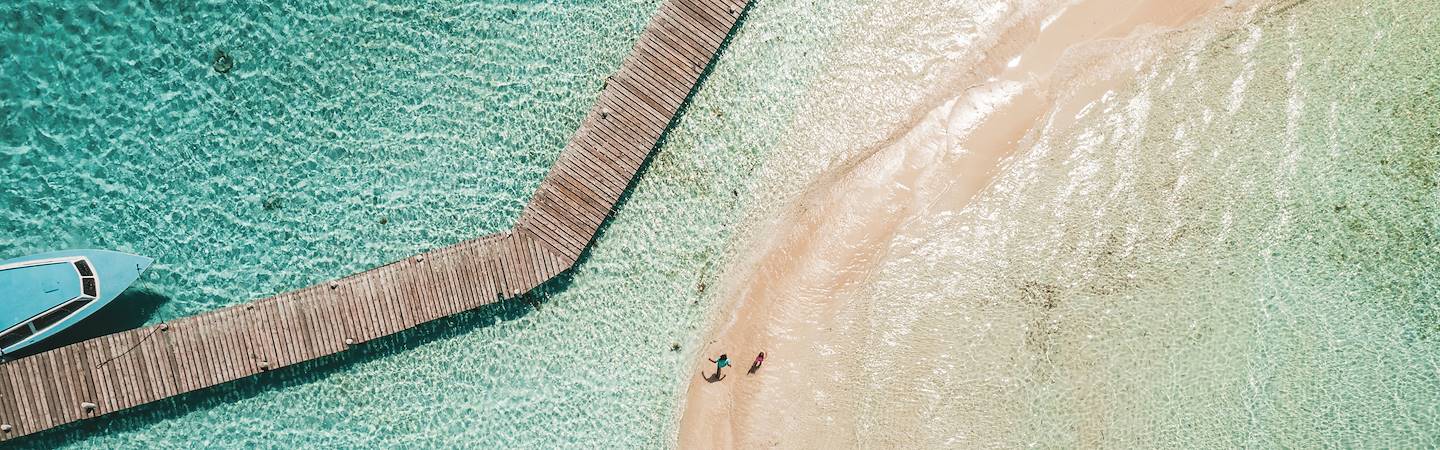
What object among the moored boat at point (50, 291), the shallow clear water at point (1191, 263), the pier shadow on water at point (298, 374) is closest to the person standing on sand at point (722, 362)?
the shallow clear water at point (1191, 263)

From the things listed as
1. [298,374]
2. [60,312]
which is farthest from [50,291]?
[298,374]

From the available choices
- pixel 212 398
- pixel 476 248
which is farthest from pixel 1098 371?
pixel 212 398

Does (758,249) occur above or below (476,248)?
below

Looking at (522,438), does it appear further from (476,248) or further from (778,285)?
(778,285)

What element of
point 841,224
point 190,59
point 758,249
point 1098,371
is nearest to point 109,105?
point 190,59

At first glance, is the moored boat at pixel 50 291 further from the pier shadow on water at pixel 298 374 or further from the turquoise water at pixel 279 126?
the pier shadow on water at pixel 298 374

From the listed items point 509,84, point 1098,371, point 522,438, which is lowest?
point 1098,371

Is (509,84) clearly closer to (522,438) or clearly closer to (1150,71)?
(522,438)
